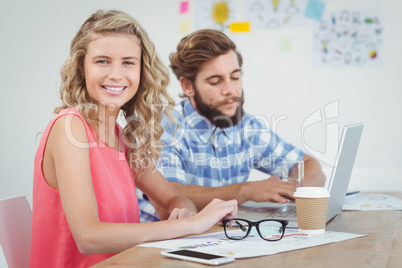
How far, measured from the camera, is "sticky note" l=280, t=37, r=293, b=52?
3230mm

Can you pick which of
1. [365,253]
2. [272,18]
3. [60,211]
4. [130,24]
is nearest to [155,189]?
[60,211]

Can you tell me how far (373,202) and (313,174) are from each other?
14.2 inches

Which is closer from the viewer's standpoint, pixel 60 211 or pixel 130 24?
pixel 60 211

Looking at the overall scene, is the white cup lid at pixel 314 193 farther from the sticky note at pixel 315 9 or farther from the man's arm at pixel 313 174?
the sticky note at pixel 315 9

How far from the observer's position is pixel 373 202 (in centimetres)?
165

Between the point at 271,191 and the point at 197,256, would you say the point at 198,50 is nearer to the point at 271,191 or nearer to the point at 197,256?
the point at 271,191

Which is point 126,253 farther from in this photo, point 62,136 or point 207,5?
point 207,5

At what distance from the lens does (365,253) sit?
915 mm

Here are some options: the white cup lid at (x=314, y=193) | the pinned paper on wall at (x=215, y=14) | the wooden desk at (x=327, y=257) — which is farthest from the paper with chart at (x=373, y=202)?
the pinned paper on wall at (x=215, y=14)

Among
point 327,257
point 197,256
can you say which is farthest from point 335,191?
point 197,256

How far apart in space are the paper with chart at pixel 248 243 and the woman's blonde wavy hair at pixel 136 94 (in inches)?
18.5

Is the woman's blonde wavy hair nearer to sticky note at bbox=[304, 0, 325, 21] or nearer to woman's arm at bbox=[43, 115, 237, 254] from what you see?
woman's arm at bbox=[43, 115, 237, 254]

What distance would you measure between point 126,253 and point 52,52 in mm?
3052

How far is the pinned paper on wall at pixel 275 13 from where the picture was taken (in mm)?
3211
